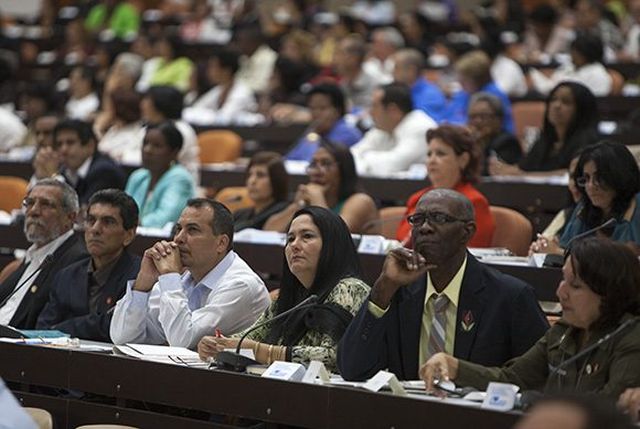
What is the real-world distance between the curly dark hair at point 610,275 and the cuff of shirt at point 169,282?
1.55 meters

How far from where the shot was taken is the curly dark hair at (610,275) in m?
3.55

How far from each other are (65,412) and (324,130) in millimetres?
4439

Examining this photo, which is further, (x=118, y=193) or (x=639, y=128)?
(x=639, y=128)

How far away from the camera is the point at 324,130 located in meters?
8.46

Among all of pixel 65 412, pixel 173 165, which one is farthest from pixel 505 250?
pixel 173 165

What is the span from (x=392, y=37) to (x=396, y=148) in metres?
4.45

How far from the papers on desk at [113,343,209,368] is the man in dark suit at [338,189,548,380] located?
18.6 inches

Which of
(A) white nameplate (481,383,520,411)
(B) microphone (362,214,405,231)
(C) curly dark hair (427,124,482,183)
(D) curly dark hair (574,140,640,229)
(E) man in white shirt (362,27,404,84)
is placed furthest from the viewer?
(E) man in white shirt (362,27,404,84)

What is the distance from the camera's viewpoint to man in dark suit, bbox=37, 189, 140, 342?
16.8 feet

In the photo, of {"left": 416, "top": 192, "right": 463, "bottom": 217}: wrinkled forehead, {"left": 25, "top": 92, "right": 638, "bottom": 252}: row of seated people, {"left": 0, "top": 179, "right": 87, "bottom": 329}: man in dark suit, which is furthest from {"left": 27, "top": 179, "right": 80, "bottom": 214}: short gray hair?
{"left": 416, "top": 192, "right": 463, "bottom": 217}: wrinkled forehead

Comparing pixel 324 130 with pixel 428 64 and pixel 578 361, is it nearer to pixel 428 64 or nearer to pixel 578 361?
pixel 428 64

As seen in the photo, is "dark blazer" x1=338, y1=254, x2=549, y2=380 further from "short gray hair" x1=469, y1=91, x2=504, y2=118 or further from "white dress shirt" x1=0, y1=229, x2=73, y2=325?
"short gray hair" x1=469, y1=91, x2=504, y2=118

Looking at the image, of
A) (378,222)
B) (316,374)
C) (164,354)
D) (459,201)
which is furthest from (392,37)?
(316,374)

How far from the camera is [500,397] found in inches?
133
